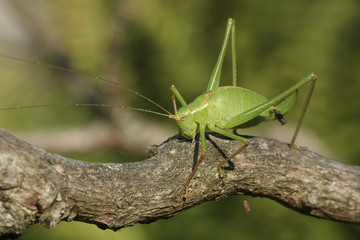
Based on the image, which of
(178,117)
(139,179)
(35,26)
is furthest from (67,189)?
(35,26)

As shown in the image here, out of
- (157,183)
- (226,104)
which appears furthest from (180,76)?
(157,183)

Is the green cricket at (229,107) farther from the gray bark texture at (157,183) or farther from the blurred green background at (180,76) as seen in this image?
the gray bark texture at (157,183)

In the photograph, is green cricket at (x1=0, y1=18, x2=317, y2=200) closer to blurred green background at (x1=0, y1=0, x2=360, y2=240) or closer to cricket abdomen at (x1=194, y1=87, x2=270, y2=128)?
cricket abdomen at (x1=194, y1=87, x2=270, y2=128)

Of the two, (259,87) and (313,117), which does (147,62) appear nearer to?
(259,87)

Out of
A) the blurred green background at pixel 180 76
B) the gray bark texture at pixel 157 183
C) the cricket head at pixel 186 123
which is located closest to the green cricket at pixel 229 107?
the cricket head at pixel 186 123

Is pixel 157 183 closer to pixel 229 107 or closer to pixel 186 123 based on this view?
pixel 186 123
